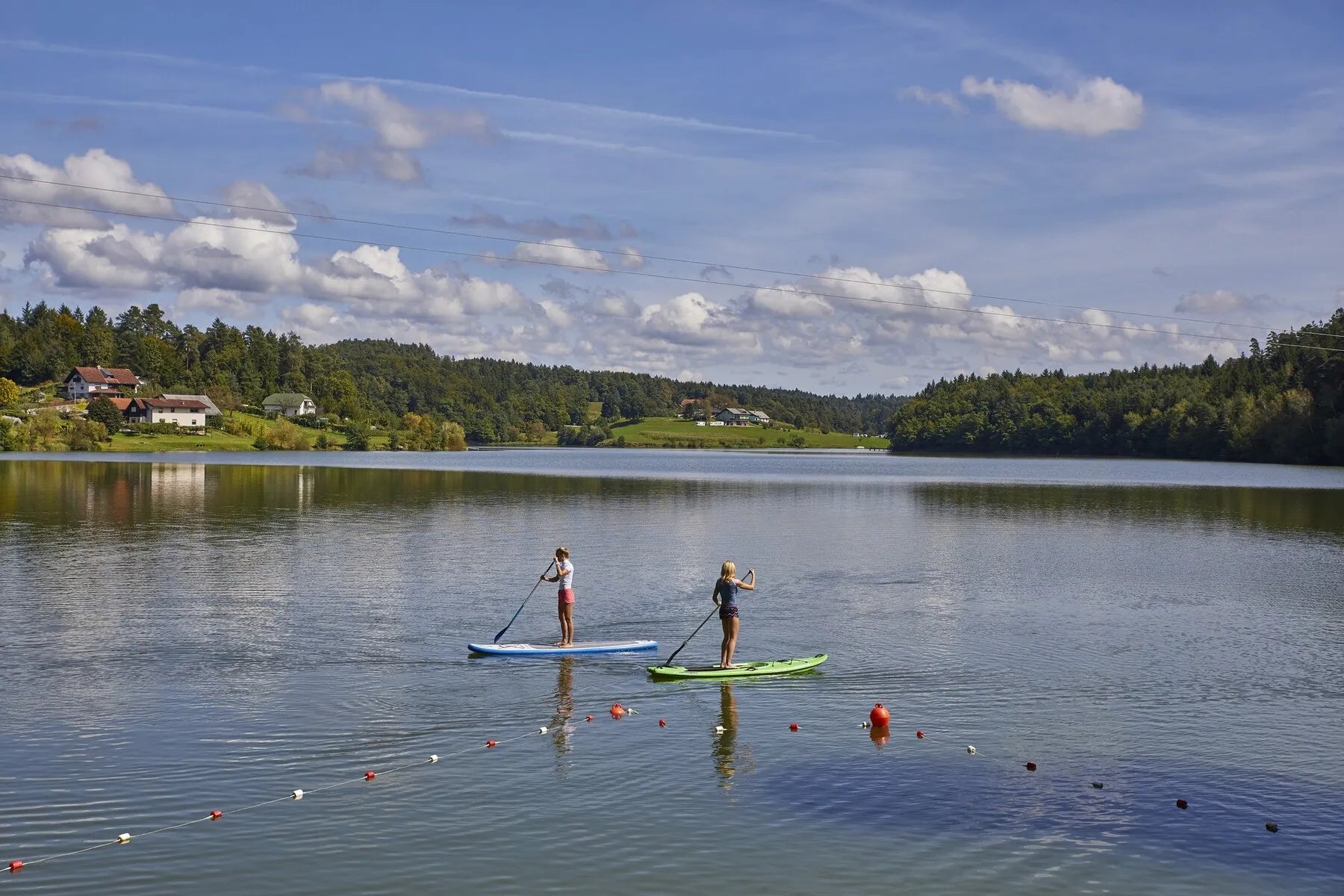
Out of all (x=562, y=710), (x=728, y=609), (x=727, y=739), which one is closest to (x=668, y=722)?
(x=727, y=739)

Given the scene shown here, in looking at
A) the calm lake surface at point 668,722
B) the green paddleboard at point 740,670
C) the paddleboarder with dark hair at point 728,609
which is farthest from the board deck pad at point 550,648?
the paddleboarder with dark hair at point 728,609

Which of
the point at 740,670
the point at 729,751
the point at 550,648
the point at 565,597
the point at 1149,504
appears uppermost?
the point at 565,597

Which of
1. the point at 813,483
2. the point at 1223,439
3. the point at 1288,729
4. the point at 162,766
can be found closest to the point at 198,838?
the point at 162,766

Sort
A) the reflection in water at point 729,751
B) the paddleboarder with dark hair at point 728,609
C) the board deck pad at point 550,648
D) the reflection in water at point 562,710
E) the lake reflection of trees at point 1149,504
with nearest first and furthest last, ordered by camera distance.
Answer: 1. the reflection in water at point 729,751
2. the reflection in water at point 562,710
3. the paddleboarder with dark hair at point 728,609
4. the board deck pad at point 550,648
5. the lake reflection of trees at point 1149,504

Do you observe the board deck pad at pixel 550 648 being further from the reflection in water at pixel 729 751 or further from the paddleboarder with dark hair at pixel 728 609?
the reflection in water at pixel 729 751

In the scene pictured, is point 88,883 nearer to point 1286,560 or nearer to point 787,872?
point 787,872

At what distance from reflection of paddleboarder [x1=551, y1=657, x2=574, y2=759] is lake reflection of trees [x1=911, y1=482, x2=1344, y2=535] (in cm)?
5226

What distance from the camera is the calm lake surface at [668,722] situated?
16.2 m

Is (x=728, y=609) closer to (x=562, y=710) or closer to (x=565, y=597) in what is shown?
(x=565, y=597)

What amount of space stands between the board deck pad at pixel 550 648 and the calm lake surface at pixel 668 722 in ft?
2.04

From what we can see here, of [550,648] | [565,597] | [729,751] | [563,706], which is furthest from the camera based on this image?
[565,597]

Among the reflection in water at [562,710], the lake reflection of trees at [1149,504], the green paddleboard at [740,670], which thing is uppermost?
the lake reflection of trees at [1149,504]

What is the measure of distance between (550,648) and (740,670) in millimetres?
5145

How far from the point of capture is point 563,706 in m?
24.8
